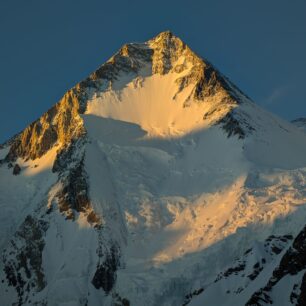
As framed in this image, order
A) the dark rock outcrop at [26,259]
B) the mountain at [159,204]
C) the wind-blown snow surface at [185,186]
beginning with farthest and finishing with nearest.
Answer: the dark rock outcrop at [26,259] < the wind-blown snow surface at [185,186] < the mountain at [159,204]

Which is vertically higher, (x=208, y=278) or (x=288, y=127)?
(x=288, y=127)

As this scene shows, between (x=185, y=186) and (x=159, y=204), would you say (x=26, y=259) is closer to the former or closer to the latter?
(x=159, y=204)

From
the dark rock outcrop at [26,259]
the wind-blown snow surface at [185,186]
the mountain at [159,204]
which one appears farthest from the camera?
the dark rock outcrop at [26,259]

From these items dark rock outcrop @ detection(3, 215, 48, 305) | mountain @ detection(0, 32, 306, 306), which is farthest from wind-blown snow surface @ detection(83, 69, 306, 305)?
dark rock outcrop @ detection(3, 215, 48, 305)

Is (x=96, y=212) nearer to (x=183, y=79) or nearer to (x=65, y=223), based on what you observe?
(x=65, y=223)

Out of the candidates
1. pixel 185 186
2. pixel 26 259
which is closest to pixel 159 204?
pixel 185 186

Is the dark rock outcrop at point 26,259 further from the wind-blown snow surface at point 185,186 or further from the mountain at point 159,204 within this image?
the wind-blown snow surface at point 185,186

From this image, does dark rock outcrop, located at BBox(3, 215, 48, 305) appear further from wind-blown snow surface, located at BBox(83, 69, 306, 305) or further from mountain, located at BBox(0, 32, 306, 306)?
wind-blown snow surface, located at BBox(83, 69, 306, 305)

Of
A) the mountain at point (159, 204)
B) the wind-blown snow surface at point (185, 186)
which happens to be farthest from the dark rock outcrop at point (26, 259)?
the wind-blown snow surface at point (185, 186)

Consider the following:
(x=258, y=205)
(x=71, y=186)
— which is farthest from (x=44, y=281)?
(x=258, y=205)
